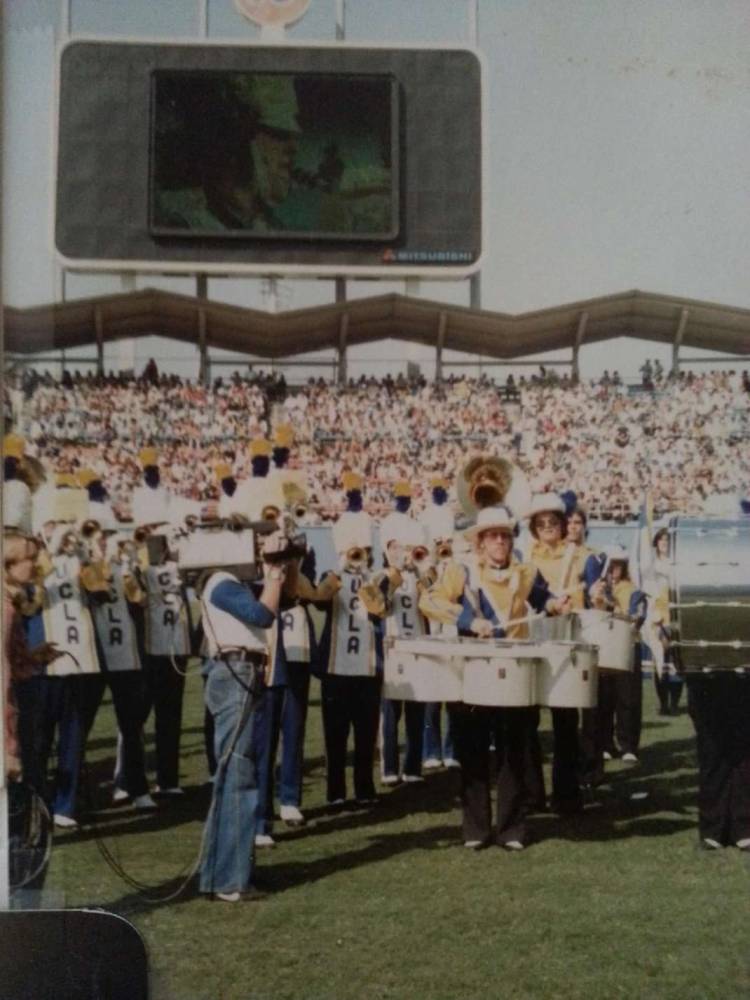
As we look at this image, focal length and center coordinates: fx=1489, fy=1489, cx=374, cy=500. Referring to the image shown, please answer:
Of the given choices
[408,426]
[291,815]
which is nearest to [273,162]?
[408,426]

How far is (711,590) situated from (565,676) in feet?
1.29

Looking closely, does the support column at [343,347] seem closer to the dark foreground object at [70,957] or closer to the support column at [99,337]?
the support column at [99,337]

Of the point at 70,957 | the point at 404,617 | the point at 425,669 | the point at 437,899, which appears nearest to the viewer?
the point at 70,957

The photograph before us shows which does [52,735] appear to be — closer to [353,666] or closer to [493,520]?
[353,666]

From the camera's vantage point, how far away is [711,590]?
3.45 meters

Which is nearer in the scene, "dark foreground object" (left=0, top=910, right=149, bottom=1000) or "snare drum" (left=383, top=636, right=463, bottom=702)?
"dark foreground object" (left=0, top=910, right=149, bottom=1000)

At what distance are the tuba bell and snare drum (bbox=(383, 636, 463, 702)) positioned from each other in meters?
0.34

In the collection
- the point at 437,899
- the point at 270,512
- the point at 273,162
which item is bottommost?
the point at 437,899

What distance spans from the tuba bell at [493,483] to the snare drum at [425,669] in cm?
34

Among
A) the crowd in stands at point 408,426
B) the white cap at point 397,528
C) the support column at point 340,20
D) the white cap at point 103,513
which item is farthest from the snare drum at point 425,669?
the support column at point 340,20

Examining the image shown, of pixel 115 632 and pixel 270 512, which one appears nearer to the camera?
pixel 270 512

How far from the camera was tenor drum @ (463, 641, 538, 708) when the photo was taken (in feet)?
11.2

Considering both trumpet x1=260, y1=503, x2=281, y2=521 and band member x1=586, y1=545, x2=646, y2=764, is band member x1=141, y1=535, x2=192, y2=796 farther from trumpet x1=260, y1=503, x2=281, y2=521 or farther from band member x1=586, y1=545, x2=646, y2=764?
band member x1=586, y1=545, x2=646, y2=764

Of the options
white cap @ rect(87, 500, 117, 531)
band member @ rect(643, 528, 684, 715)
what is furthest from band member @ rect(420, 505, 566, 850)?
white cap @ rect(87, 500, 117, 531)
